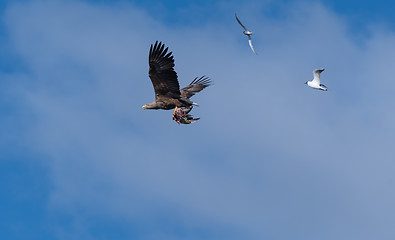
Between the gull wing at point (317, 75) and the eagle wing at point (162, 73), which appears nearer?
the eagle wing at point (162, 73)

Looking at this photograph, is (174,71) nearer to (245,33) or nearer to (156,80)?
(156,80)

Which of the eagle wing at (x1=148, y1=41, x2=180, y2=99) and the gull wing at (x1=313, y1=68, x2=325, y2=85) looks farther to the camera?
the gull wing at (x1=313, y1=68, x2=325, y2=85)

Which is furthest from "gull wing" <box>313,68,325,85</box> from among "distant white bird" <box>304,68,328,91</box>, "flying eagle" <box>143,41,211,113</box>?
"flying eagle" <box>143,41,211,113</box>

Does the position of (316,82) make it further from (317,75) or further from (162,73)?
(162,73)

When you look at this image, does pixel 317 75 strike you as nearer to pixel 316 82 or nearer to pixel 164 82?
pixel 316 82

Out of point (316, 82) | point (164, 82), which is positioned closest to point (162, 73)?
point (164, 82)

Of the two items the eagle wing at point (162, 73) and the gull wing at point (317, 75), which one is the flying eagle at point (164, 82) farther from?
the gull wing at point (317, 75)

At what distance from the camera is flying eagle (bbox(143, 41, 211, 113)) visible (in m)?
38.1

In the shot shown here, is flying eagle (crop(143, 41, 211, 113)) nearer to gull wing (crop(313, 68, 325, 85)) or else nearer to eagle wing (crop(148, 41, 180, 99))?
eagle wing (crop(148, 41, 180, 99))

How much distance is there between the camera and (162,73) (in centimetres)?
3856

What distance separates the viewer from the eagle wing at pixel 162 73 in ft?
125

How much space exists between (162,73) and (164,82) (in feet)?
2.07

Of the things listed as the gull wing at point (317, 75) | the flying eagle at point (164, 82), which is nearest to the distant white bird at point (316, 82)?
the gull wing at point (317, 75)

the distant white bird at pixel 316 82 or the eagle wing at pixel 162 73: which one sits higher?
the distant white bird at pixel 316 82
